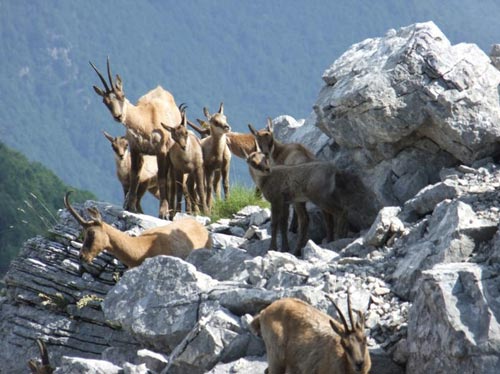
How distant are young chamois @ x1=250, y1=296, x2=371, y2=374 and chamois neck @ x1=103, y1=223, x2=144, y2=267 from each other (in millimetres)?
4399

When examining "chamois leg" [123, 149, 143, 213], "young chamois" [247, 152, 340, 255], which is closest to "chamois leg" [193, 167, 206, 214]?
"chamois leg" [123, 149, 143, 213]

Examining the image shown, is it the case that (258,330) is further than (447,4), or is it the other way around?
(447,4)

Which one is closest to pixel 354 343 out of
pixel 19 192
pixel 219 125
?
pixel 219 125

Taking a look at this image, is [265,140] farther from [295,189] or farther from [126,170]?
[126,170]

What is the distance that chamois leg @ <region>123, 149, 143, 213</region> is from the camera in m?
18.7

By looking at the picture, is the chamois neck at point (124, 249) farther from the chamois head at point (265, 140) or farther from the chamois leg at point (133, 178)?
the chamois leg at point (133, 178)

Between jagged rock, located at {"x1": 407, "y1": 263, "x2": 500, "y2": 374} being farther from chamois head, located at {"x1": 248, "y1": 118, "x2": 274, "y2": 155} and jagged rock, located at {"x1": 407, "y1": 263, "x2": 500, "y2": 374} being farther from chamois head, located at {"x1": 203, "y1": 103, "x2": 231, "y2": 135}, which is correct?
chamois head, located at {"x1": 203, "y1": 103, "x2": 231, "y2": 135}

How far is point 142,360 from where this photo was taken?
11906 millimetres

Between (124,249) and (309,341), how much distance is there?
510cm

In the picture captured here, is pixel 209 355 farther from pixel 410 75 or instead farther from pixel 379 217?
pixel 410 75

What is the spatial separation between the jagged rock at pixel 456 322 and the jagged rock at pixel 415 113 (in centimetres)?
473

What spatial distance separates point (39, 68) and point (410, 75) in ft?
601

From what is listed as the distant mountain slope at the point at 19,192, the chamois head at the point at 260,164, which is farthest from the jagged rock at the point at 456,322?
the distant mountain slope at the point at 19,192

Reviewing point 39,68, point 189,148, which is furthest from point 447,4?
point 189,148
